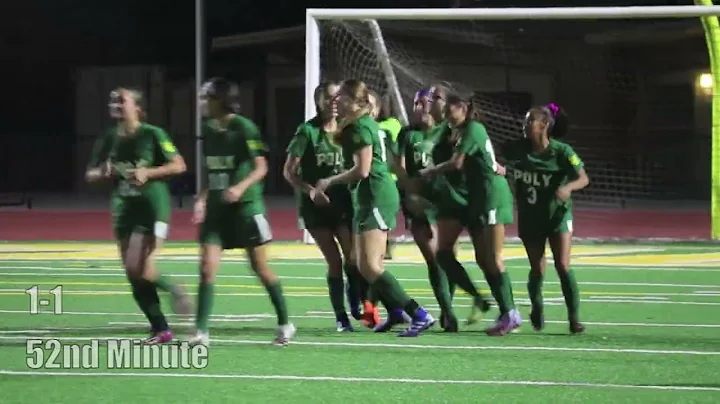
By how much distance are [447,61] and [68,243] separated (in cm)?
890

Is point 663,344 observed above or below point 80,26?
below

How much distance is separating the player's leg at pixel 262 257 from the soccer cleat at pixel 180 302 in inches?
29.1

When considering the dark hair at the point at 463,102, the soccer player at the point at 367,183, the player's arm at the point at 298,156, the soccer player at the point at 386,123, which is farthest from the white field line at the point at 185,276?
the soccer player at the point at 367,183

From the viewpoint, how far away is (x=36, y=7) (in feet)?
148

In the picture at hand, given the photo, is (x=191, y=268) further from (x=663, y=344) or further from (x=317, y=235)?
(x=663, y=344)

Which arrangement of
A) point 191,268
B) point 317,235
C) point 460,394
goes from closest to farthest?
1. point 460,394
2. point 317,235
3. point 191,268

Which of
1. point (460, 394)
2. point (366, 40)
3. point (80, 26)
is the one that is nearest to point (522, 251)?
point (366, 40)

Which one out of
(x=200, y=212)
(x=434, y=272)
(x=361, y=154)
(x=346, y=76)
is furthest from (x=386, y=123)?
(x=346, y=76)

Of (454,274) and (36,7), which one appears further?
(36,7)

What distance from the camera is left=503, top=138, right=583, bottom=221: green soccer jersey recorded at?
11484 millimetres

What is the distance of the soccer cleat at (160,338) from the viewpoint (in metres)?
10.6

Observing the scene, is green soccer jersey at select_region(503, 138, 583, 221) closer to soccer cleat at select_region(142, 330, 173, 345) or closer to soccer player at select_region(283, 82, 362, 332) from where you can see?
soccer player at select_region(283, 82, 362, 332)

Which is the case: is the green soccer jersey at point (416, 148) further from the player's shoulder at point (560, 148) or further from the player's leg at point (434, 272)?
the player's shoulder at point (560, 148)

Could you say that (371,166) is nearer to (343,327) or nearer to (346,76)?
(343,327)
